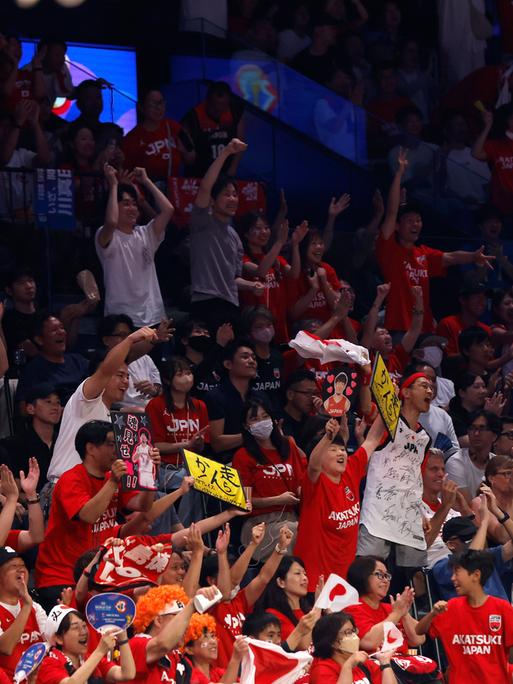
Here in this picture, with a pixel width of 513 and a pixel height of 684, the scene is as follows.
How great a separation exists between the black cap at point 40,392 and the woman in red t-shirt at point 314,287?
338 centimetres

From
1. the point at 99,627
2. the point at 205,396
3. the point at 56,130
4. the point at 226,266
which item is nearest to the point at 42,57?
→ the point at 56,130

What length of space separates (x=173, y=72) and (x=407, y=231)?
12.1 feet

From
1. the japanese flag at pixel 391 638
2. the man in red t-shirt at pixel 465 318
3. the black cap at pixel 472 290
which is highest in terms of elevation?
the black cap at pixel 472 290

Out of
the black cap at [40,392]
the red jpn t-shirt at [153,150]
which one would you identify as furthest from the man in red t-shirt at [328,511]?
the red jpn t-shirt at [153,150]

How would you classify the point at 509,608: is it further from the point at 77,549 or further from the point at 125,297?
the point at 125,297

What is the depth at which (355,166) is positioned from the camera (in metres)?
16.7

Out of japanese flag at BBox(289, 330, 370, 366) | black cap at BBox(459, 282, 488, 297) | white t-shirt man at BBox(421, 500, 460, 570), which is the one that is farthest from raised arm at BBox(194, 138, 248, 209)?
white t-shirt man at BBox(421, 500, 460, 570)

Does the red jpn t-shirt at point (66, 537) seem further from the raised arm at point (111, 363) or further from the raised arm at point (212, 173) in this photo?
the raised arm at point (212, 173)

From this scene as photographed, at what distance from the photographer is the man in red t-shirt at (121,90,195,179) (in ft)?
50.0

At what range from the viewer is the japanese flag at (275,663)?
9461mm

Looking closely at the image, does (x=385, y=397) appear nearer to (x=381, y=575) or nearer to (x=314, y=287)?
(x=381, y=575)

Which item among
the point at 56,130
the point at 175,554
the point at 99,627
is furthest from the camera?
the point at 56,130

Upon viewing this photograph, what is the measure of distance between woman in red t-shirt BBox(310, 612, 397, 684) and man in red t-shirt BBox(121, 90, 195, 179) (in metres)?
6.58

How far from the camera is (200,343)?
13.1 meters
